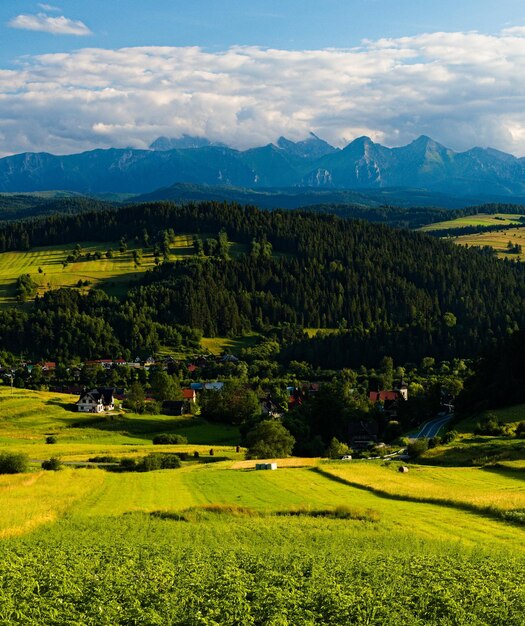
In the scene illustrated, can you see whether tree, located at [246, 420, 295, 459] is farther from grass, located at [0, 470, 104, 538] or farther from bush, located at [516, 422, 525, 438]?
bush, located at [516, 422, 525, 438]

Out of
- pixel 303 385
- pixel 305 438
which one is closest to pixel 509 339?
pixel 305 438

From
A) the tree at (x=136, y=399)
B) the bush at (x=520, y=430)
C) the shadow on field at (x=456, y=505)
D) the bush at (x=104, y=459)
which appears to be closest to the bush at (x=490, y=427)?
the bush at (x=520, y=430)

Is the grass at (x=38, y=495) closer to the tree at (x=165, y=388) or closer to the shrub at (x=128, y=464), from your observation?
the shrub at (x=128, y=464)

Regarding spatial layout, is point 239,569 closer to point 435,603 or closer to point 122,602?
point 122,602

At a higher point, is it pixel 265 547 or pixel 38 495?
pixel 265 547

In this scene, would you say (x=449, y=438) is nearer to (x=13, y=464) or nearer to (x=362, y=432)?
(x=362, y=432)

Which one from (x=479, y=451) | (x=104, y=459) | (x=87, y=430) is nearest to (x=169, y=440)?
(x=87, y=430)

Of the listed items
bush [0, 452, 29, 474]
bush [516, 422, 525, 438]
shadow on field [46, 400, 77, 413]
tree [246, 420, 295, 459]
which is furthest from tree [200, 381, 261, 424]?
bush [0, 452, 29, 474]
